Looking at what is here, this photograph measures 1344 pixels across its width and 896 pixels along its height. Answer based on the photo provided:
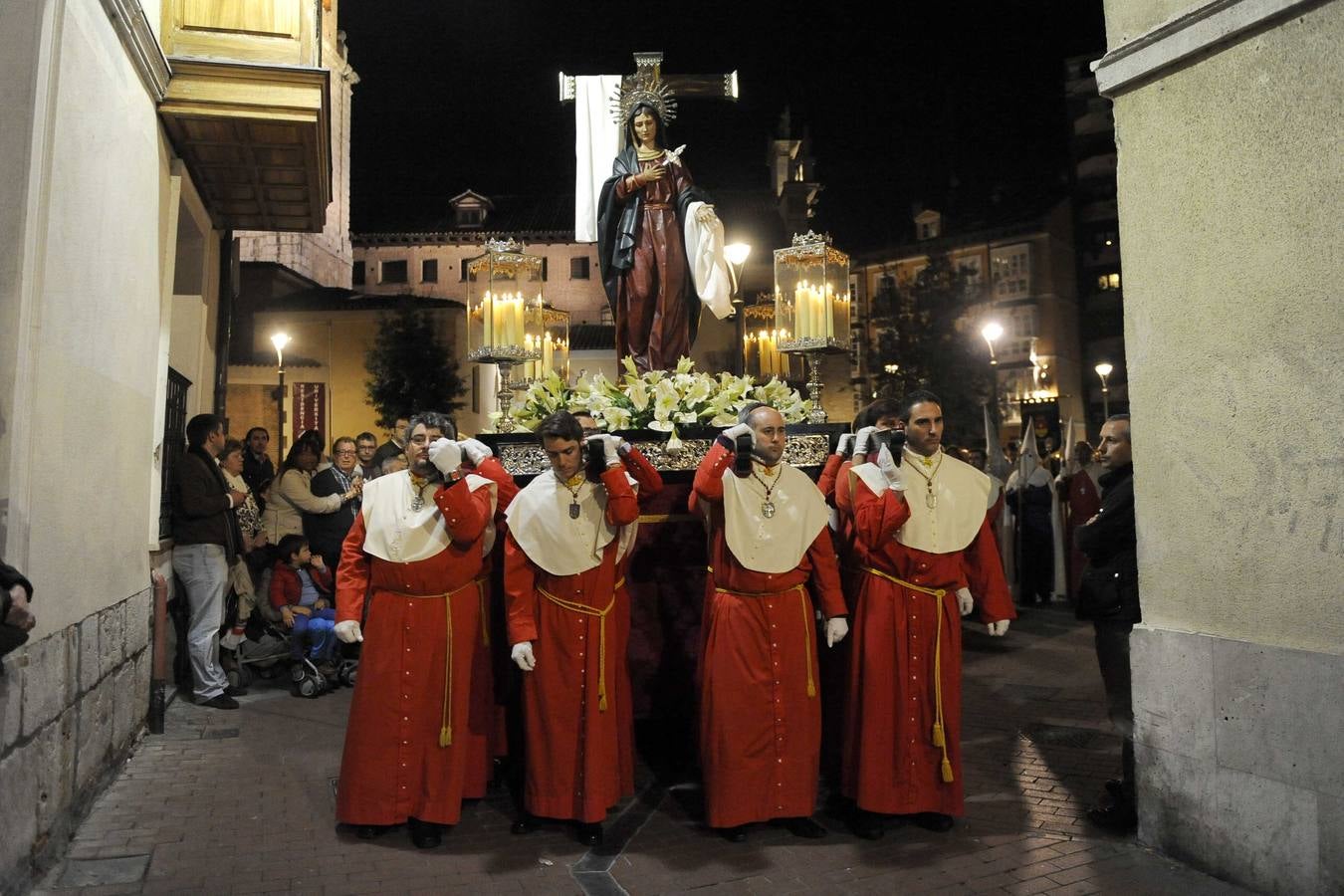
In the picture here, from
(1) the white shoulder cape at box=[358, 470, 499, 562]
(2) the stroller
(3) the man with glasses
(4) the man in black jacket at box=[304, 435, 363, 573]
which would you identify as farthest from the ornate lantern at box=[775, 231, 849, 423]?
(3) the man with glasses

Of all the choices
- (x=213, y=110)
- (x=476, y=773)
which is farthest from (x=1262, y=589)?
(x=213, y=110)

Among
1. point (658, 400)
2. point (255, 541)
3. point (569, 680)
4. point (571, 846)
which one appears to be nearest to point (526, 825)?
point (571, 846)

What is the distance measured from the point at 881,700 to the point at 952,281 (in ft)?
111

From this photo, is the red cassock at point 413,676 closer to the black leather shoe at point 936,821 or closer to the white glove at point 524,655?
the white glove at point 524,655

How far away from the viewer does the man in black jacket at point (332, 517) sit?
8594 mm

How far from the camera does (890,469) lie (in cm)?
475

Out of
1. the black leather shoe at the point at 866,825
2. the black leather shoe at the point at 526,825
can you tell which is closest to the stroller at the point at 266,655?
the black leather shoe at the point at 526,825

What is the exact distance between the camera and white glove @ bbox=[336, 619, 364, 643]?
4.55 m

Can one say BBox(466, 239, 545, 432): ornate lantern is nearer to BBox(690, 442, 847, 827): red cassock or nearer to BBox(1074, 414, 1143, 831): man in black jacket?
BBox(690, 442, 847, 827): red cassock

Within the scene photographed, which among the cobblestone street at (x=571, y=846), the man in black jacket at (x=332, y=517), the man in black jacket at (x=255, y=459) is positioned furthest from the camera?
the man in black jacket at (x=255, y=459)

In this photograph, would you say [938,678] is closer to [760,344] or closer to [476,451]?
[476,451]

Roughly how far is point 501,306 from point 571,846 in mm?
4090

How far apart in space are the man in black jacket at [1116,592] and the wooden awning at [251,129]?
583 cm

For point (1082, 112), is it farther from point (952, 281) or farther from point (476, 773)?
point (476, 773)
